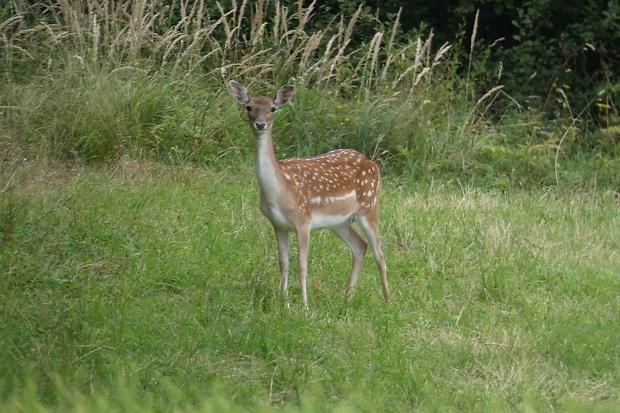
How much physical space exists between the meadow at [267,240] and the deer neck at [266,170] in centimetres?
61

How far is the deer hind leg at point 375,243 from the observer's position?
8.26 meters

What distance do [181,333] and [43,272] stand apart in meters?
1.32

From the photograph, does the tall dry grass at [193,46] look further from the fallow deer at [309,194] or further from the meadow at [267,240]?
the fallow deer at [309,194]

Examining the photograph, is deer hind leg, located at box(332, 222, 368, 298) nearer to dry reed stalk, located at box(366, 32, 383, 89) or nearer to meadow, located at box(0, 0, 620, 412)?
meadow, located at box(0, 0, 620, 412)

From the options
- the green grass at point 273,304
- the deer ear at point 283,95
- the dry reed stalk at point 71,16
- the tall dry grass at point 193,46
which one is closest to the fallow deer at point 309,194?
the deer ear at point 283,95

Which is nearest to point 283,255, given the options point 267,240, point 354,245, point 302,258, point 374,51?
point 302,258

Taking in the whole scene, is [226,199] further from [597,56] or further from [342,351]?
[597,56]

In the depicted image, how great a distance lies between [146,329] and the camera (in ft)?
22.9

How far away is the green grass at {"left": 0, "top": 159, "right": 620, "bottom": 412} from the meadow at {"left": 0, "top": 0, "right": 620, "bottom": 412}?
19 millimetres

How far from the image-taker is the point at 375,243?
331 inches

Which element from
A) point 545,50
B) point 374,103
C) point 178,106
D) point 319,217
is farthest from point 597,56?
point 319,217

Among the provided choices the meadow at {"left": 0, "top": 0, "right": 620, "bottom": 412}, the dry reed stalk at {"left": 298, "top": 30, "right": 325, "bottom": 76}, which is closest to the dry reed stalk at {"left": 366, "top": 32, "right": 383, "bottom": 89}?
the meadow at {"left": 0, "top": 0, "right": 620, "bottom": 412}

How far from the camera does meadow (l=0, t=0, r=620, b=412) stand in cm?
648

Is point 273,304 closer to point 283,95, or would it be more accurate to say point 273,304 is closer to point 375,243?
point 375,243
